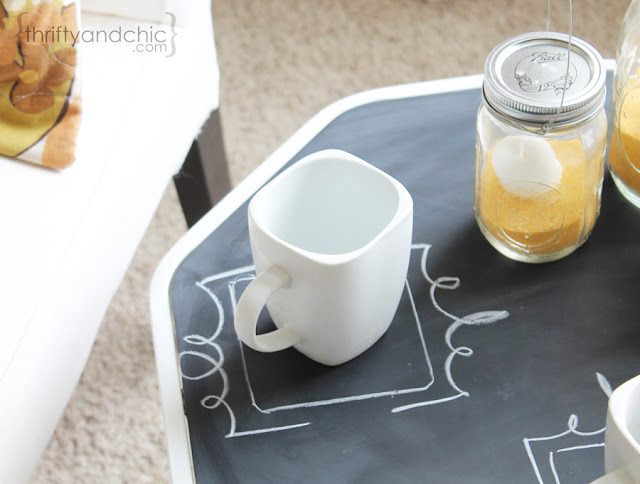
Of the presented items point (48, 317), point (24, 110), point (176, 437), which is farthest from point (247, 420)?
point (24, 110)

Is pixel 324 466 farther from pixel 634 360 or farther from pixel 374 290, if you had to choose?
pixel 634 360

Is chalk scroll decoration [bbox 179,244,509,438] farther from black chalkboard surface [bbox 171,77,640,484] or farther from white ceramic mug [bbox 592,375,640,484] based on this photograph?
white ceramic mug [bbox 592,375,640,484]

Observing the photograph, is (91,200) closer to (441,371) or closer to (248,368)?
(248,368)

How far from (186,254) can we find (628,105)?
387mm

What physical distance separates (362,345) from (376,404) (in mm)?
45

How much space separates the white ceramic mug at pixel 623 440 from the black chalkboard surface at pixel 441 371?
0.46ft

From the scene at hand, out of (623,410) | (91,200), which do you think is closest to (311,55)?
(91,200)

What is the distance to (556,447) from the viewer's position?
521mm

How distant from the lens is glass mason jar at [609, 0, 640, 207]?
583 mm

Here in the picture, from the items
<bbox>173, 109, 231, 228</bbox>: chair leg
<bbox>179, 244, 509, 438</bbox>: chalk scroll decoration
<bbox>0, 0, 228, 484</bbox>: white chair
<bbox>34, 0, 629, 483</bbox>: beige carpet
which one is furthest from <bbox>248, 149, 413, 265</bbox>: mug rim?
<bbox>34, 0, 629, 483</bbox>: beige carpet

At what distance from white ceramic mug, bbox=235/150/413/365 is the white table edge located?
0.29ft

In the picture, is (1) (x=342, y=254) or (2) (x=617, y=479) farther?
(1) (x=342, y=254)

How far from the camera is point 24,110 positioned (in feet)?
2.61

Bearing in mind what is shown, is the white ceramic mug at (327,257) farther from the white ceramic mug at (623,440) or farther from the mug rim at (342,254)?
the white ceramic mug at (623,440)
